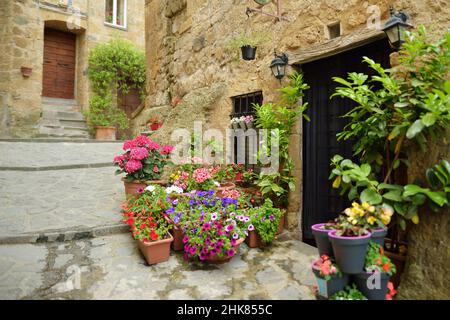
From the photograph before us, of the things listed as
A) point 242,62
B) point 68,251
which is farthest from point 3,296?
point 242,62

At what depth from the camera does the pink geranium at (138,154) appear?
Answer: 12.5ft

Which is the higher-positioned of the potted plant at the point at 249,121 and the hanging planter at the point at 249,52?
the hanging planter at the point at 249,52

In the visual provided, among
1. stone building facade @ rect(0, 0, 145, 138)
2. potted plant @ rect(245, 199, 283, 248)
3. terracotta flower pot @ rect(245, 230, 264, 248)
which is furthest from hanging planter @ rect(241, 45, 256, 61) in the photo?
stone building facade @ rect(0, 0, 145, 138)

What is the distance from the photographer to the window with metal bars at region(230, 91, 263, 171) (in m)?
4.32

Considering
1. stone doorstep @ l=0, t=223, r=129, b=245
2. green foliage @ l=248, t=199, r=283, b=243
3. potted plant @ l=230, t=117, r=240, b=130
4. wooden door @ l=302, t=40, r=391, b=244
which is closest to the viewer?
stone doorstep @ l=0, t=223, r=129, b=245

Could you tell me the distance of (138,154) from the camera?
383cm

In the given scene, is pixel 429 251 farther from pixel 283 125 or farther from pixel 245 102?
pixel 245 102

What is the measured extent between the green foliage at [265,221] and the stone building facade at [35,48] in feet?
30.2

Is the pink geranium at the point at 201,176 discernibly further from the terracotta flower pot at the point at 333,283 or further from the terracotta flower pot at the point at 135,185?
the terracotta flower pot at the point at 333,283

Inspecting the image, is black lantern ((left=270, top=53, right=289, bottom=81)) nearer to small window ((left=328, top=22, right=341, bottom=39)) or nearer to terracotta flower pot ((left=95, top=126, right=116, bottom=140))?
small window ((left=328, top=22, right=341, bottom=39))

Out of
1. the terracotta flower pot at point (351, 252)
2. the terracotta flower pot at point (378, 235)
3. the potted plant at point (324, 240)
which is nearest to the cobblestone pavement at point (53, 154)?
the potted plant at point (324, 240)

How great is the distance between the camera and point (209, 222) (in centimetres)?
277

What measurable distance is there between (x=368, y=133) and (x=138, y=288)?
2290mm

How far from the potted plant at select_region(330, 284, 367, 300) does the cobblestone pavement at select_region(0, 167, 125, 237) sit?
260 centimetres
